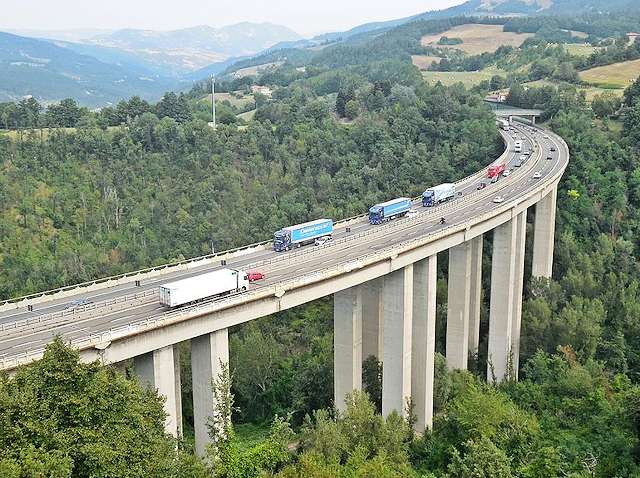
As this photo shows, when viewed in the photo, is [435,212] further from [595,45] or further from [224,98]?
[595,45]

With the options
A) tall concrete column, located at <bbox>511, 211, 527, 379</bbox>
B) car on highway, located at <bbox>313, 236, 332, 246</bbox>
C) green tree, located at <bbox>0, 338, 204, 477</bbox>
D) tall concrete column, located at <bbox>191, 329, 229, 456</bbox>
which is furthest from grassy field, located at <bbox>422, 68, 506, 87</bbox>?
green tree, located at <bbox>0, 338, 204, 477</bbox>

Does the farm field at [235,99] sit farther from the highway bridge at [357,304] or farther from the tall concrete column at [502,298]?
the tall concrete column at [502,298]

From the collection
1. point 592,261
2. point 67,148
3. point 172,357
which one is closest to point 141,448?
point 172,357

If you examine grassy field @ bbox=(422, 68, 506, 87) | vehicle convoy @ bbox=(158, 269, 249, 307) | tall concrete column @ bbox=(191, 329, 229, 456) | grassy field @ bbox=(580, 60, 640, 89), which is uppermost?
grassy field @ bbox=(580, 60, 640, 89)

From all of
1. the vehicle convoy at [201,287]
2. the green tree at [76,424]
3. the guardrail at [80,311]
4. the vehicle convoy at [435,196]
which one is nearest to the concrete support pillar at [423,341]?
the vehicle convoy at [435,196]

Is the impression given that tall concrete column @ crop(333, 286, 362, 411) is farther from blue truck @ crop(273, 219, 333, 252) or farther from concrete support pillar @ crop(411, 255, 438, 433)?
blue truck @ crop(273, 219, 333, 252)
